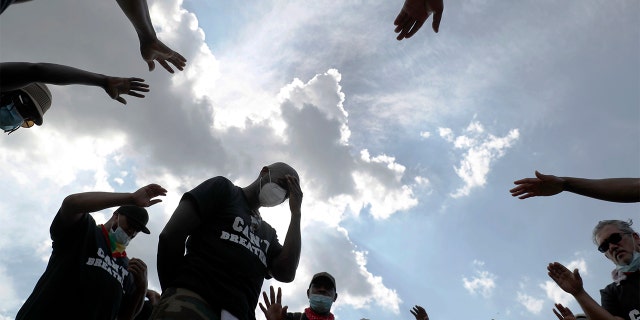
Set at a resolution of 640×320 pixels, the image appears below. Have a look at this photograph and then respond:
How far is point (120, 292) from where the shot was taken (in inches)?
172

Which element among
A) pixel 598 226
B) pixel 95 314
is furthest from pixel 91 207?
pixel 598 226

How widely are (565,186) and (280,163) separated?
2.50 meters

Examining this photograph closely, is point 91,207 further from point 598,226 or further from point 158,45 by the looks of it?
point 598,226

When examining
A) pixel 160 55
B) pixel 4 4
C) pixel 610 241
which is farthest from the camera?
pixel 610 241

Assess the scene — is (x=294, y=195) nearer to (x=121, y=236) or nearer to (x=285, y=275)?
(x=285, y=275)

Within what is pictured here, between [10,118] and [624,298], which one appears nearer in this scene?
[10,118]

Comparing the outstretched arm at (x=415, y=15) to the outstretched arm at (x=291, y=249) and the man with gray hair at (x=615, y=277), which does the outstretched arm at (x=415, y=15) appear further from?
the man with gray hair at (x=615, y=277)

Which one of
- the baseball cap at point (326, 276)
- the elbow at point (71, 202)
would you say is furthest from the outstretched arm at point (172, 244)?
the baseball cap at point (326, 276)

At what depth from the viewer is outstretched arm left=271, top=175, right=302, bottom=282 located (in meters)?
3.64

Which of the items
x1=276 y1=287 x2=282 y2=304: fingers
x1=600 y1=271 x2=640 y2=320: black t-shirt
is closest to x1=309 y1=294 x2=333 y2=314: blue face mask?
x1=276 y1=287 x2=282 y2=304: fingers

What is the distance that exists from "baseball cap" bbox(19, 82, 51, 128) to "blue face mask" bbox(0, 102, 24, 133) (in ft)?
0.33

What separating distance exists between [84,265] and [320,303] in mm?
3236

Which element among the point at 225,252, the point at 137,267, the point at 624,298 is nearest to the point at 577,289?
the point at 624,298

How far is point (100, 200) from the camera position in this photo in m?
3.83
